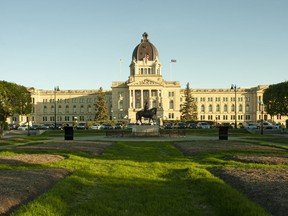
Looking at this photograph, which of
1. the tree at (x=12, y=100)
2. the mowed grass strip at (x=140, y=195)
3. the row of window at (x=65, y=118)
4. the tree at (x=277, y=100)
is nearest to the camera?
the mowed grass strip at (x=140, y=195)

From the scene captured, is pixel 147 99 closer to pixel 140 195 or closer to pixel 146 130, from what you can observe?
pixel 146 130


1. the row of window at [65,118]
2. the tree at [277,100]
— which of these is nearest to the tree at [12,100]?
the tree at [277,100]

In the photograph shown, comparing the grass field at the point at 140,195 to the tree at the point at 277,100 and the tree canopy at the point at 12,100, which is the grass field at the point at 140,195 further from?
the tree at the point at 277,100

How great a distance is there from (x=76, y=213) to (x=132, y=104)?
14383cm

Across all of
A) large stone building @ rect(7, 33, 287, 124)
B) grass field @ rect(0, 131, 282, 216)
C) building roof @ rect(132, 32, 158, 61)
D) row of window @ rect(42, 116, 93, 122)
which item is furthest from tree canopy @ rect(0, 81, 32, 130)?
row of window @ rect(42, 116, 93, 122)

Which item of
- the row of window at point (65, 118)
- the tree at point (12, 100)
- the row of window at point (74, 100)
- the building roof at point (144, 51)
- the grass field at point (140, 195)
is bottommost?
the grass field at point (140, 195)

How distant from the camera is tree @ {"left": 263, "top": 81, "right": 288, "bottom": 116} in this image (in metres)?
80.9

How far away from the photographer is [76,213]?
9.41m

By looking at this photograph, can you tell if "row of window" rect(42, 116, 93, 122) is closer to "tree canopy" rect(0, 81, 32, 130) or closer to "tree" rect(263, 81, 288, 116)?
"tree canopy" rect(0, 81, 32, 130)

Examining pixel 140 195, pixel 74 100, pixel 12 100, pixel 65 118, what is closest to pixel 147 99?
pixel 74 100

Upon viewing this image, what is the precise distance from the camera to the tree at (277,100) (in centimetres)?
8088

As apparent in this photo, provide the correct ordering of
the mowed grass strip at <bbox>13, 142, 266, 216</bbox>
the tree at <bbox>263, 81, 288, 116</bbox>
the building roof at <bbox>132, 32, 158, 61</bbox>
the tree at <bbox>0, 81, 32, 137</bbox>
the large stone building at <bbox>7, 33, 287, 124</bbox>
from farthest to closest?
the building roof at <bbox>132, 32, 158, 61</bbox> < the large stone building at <bbox>7, 33, 287, 124</bbox> < the tree at <bbox>263, 81, 288, 116</bbox> < the tree at <bbox>0, 81, 32, 137</bbox> < the mowed grass strip at <bbox>13, 142, 266, 216</bbox>

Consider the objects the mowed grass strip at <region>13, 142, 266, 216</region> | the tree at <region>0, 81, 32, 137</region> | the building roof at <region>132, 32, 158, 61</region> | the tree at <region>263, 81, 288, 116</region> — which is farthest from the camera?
the building roof at <region>132, 32, 158, 61</region>

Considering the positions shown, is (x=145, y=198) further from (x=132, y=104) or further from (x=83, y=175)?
(x=132, y=104)
